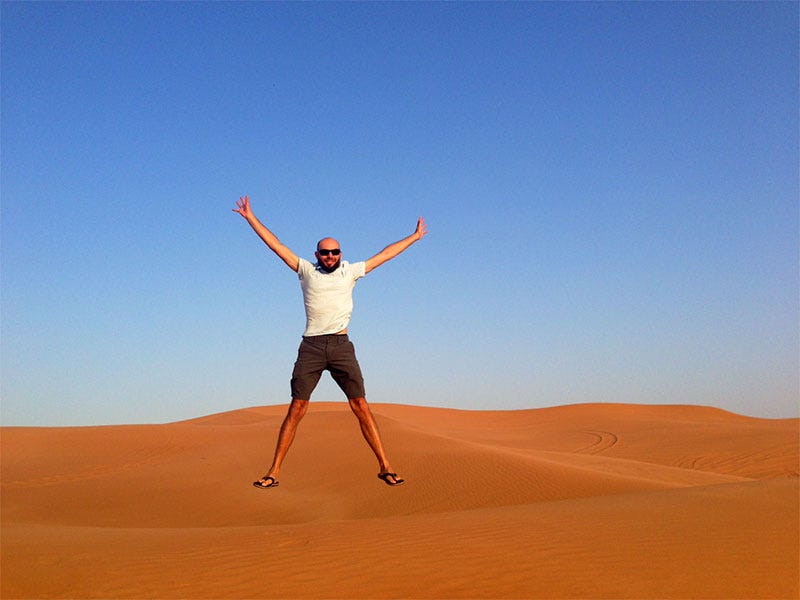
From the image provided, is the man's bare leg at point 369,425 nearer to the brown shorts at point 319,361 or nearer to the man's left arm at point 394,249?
the brown shorts at point 319,361

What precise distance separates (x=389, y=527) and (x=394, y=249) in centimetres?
465

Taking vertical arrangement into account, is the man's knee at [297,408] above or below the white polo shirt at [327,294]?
below

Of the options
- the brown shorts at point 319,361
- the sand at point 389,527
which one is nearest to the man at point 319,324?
the brown shorts at point 319,361

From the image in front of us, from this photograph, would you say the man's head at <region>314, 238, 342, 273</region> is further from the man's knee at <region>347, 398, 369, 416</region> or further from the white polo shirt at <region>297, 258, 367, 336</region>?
the man's knee at <region>347, 398, 369, 416</region>

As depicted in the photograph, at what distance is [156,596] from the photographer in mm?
7262

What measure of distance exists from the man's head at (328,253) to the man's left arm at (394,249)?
416 millimetres

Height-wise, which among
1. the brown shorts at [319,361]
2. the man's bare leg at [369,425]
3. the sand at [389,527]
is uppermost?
the brown shorts at [319,361]

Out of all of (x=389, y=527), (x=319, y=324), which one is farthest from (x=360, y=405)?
(x=389, y=527)

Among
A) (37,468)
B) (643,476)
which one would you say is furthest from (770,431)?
(37,468)

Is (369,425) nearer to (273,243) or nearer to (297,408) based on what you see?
(297,408)

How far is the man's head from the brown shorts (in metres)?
0.68

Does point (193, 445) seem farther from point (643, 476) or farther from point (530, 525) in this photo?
point (530, 525)

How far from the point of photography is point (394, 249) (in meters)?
6.83

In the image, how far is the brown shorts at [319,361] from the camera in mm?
6438
